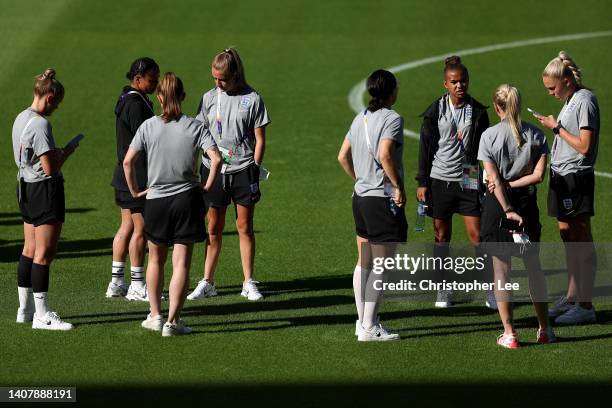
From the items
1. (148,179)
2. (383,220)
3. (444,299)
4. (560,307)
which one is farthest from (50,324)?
(560,307)

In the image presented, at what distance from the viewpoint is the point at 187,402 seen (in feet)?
27.6

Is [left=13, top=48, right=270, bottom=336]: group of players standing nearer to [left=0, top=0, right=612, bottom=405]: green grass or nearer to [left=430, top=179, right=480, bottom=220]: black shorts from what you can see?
[left=0, top=0, right=612, bottom=405]: green grass

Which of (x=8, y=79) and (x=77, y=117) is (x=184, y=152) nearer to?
(x=77, y=117)

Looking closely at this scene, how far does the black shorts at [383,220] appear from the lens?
980 cm

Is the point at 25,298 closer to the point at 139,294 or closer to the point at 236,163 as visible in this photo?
the point at 139,294

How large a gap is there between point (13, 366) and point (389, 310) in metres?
3.65

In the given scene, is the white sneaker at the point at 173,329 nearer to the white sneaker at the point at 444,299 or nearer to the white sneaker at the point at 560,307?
the white sneaker at the point at 444,299

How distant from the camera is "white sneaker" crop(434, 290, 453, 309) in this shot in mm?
11258

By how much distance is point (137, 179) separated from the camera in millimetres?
11312

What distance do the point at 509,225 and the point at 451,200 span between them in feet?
5.40

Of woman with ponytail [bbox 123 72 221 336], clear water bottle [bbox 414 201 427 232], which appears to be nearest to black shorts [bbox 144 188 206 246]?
woman with ponytail [bbox 123 72 221 336]

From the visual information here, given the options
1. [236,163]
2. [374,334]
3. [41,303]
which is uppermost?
[236,163]

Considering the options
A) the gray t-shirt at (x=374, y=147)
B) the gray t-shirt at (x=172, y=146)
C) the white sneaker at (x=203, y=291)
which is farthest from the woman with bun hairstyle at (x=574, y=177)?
the white sneaker at (x=203, y=291)

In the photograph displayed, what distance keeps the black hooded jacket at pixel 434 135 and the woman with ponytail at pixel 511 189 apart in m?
1.38
